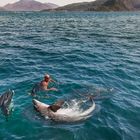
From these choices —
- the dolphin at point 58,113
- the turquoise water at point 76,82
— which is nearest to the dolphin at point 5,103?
the turquoise water at point 76,82

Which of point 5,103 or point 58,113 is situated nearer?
point 58,113

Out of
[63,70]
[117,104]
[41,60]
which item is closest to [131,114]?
[117,104]

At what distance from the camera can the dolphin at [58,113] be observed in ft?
55.8

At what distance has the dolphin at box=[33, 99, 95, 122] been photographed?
1702 cm

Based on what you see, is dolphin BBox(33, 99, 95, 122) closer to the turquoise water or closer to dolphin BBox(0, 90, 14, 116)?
the turquoise water

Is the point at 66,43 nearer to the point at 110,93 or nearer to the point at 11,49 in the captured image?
the point at 11,49

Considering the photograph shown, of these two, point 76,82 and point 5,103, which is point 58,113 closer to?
point 5,103

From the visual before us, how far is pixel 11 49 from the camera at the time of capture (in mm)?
38562

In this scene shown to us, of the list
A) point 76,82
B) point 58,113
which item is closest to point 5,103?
point 58,113

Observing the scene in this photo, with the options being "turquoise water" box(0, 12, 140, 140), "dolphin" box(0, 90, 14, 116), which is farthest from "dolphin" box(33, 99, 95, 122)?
"dolphin" box(0, 90, 14, 116)

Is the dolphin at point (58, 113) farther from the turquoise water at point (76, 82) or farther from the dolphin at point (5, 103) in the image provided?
the dolphin at point (5, 103)

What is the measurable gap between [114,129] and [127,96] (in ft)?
17.6

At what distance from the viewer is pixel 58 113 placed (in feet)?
56.7

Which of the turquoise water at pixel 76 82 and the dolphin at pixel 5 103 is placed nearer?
the turquoise water at pixel 76 82
